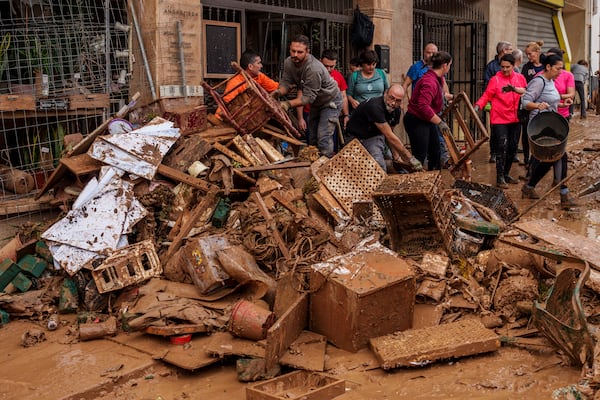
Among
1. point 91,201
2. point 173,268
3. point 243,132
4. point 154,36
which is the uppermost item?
point 154,36

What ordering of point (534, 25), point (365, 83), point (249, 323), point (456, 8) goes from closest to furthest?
point (249, 323) → point (365, 83) → point (456, 8) → point (534, 25)

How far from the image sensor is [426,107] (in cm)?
891

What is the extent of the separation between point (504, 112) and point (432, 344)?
5.53m

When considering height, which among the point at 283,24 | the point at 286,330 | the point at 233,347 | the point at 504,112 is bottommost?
the point at 233,347

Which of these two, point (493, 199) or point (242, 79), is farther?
point (242, 79)

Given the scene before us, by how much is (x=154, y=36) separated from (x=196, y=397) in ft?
15.9

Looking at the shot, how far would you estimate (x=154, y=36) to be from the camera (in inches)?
332

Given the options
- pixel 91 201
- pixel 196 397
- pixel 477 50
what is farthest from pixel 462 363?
pixel 477 50

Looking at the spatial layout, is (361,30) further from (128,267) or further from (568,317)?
(568,317)

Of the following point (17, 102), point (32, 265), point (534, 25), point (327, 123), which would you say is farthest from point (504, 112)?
point (534, 25)

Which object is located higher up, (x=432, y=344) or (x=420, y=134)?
(x=420, y=134)

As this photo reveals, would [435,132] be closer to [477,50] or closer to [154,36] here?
[154,36]

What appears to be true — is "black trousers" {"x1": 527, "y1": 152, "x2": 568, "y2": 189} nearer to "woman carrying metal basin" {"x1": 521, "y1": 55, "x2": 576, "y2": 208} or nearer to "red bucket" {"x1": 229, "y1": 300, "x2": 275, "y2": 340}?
"woman carrying metal basin" {"x1": 521, "y1": 55, "x2": 576, "y2": 208}

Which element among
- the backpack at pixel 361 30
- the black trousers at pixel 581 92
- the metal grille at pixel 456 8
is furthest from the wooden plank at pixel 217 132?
the black trousers at pixel 581 92
